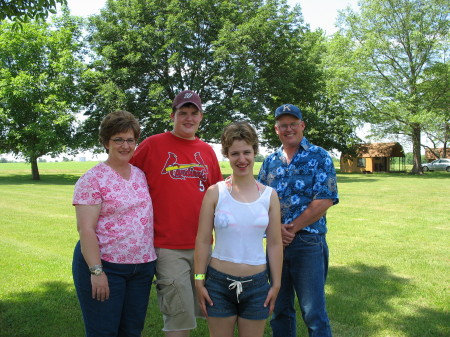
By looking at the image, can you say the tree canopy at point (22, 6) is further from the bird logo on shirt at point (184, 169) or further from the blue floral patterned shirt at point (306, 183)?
the blue floral patterned shirt at point (306, 183)

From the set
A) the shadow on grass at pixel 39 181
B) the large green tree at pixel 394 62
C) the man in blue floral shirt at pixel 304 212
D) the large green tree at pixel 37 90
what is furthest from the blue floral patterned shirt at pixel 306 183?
the large green tree at pixel 394 62

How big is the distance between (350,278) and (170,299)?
397 cm

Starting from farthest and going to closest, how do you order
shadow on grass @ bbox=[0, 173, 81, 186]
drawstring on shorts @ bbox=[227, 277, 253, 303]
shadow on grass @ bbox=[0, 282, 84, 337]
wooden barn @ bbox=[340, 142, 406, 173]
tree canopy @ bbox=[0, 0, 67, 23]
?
wooden barn @ bbox=[340, 142, 406, 173], shadow on grass @ bbox=[0, 173, 81, 186], tree canopy @ bbox=[0, 0, 67, 23], shadow on grass @ bbox=[0, 282, 84, 337], drawstring on shorts @ bbox=[227, 277, 253, 303]

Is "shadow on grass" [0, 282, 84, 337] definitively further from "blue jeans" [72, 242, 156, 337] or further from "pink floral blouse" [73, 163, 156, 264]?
"pink floral blouse" [73, 163, 156, 264]

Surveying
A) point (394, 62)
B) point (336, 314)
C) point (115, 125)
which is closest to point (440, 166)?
point (394, 62)

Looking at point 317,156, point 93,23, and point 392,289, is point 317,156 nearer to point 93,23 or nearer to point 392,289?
point 392,289

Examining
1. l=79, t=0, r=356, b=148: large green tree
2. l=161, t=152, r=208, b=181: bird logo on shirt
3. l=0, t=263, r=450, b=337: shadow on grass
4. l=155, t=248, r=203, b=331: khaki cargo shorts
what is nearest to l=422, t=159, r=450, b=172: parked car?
l=79, t=0, r=356, b=148: large green tree

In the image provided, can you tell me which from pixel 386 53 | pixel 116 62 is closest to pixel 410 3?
pixel 386 53

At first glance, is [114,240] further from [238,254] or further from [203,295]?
[238,254]

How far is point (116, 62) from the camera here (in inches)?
1114

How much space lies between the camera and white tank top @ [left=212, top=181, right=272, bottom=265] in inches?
104

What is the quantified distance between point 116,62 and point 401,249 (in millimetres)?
25289

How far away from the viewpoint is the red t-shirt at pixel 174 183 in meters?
3.11

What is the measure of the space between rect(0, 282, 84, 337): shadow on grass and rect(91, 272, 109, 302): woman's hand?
6.55ft
